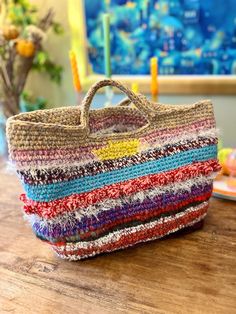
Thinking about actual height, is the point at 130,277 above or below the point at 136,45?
below

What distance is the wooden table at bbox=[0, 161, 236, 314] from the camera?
0.39 m

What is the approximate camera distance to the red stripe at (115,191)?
16.4 inches

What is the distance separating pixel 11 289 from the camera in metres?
0.42

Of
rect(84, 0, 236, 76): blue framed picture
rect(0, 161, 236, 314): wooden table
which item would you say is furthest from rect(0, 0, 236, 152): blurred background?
rect(0, 161, 236, 314): wooden table

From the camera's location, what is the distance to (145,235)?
1.60ft

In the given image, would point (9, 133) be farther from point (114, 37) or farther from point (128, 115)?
point (114, 37)

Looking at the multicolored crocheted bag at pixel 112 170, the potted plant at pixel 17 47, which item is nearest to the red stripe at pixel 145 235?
the multicolored crocheted bag at pixel 112 170

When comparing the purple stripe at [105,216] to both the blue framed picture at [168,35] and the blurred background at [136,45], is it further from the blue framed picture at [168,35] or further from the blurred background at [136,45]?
the blue framed picture at [168,35]

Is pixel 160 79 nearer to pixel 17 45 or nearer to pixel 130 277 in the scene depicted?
pixel 17 45

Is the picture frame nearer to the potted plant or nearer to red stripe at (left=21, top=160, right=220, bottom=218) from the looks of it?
the potted plant

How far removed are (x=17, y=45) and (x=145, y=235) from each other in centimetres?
60

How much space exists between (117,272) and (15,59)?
26.0 inches

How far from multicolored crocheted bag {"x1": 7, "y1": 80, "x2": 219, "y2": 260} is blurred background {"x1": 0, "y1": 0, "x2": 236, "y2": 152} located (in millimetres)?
281

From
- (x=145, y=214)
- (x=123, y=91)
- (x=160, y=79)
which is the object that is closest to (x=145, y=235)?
(x=145, y=214)
